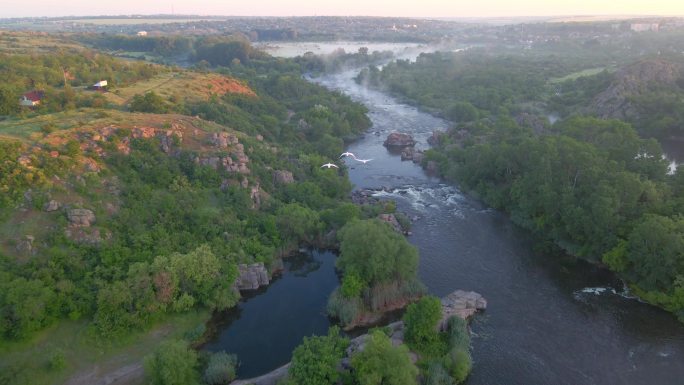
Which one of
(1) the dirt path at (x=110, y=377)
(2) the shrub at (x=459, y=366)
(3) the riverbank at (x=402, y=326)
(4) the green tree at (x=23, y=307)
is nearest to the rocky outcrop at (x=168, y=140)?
(4) the green tree at (x=23, y=307)

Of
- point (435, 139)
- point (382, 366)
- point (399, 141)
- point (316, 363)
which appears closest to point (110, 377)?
point (316, 363)

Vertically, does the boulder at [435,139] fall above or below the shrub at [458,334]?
above

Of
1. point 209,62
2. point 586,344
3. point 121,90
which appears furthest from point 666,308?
point 209,62

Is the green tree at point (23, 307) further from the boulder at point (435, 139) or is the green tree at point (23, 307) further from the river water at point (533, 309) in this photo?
the boulder at point (435, 139)

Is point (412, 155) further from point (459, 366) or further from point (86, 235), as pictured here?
point (86, 235)

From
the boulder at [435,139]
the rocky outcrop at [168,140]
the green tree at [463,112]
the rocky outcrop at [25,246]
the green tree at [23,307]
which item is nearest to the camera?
the green tree at [23,307]
